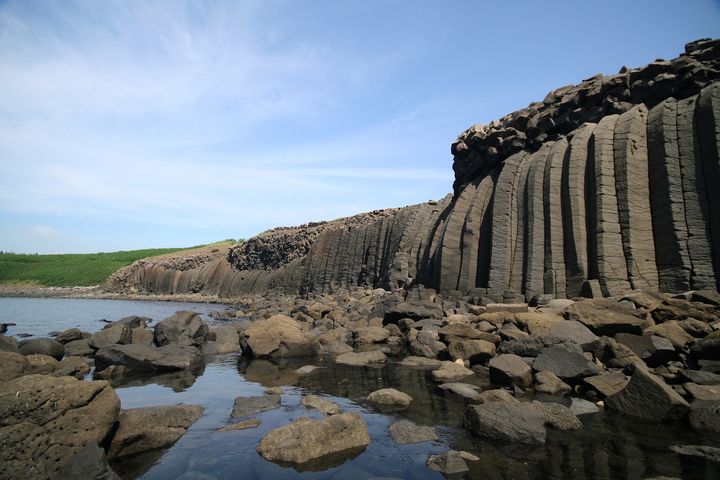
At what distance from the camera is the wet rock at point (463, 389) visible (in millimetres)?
7442

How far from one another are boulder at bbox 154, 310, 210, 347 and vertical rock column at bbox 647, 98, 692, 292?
14.5 meters

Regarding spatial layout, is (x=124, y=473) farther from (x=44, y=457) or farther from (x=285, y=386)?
(x=285, y=386)

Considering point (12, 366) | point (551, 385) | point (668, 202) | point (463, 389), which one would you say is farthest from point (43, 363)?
point (668, 202)

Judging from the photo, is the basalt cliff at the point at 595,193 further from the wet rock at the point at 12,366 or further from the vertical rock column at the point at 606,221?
the wet rock at the point at 12,366

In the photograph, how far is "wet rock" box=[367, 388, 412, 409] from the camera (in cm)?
719

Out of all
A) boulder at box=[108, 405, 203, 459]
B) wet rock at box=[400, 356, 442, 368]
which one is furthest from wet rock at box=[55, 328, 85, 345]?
wet rock at box=[400, 356, 442, 368]

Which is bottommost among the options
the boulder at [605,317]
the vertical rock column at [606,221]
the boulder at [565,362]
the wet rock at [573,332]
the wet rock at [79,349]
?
the wet rock at [79,349]

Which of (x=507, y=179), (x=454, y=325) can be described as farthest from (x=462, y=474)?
(x=507, y=179)

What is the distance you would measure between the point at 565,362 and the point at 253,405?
5.80 meters

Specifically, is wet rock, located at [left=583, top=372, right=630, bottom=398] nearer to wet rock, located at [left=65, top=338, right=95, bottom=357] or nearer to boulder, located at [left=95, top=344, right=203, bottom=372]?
boulder, located at [left=95, top=344, right=203, bottom=372]

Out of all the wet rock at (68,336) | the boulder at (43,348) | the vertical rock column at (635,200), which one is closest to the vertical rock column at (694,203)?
the vertical rock column at (635,200)

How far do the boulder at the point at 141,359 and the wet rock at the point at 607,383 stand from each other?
8988mm

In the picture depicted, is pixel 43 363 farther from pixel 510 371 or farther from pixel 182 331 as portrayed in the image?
pixel 510 371

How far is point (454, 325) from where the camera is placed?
11383mm
